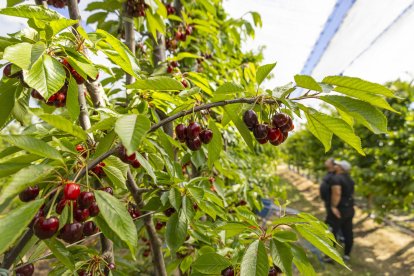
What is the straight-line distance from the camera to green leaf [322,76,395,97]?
721 mm

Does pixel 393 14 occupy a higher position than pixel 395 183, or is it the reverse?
pixel 393 14

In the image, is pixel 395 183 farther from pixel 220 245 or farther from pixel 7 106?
pixel 7 106

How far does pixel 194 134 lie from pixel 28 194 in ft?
1.63

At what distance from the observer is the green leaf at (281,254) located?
912 mm

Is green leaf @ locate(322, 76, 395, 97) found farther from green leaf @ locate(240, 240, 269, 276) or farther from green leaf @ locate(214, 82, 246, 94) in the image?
green leaf @ locate(240, 240, 269, 276)

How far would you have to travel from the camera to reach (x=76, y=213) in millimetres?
825

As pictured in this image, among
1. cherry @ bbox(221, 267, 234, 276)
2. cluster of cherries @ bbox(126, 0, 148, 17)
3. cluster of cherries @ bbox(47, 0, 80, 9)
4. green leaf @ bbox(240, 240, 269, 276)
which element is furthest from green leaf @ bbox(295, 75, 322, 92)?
cluster of cherries @ bbox(47, 0, 80, 9)

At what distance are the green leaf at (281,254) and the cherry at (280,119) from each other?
0.36m

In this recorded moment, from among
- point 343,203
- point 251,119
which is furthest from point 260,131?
point 343,203

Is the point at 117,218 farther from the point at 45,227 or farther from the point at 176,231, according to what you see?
the point at 176,231

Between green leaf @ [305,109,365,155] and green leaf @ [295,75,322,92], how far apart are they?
114 mm

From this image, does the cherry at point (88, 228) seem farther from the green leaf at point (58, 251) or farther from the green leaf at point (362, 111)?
the green leaf at point (362, 111)

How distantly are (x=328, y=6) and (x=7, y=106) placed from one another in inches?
322

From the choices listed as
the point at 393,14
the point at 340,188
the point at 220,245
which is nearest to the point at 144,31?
the point at 220,245
